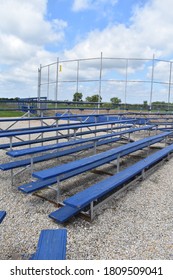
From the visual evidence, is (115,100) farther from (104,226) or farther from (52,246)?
(52,246)

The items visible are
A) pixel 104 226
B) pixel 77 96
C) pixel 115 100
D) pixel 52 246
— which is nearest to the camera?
pixel 52 246

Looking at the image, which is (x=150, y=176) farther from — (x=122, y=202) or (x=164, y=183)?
(x=122, y=202)

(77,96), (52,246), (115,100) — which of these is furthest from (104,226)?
(77,96)

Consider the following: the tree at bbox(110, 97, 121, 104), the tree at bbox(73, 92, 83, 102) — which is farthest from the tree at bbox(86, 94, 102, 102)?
the tree at bbox(110, 97, 121, 104)

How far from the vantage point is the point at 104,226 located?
265cm

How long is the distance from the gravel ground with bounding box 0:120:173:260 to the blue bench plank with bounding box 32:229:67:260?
0.30 m

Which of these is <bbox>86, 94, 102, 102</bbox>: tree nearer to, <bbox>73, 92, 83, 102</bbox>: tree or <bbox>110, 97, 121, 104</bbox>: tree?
<bbox>73, 92, 83, 102</bbox>: tree

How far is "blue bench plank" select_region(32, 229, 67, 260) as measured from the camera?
1.73m

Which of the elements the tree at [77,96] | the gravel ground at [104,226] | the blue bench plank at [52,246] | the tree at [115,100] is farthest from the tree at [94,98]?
the blue bench plank at [52,246]

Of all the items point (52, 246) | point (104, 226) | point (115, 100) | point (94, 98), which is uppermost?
point (94, 98)

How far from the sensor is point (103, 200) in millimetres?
3258

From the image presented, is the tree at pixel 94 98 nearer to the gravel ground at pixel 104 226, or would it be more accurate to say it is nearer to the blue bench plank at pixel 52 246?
the gravel ground at pixel 104 226

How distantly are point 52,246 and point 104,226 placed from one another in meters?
0.95
